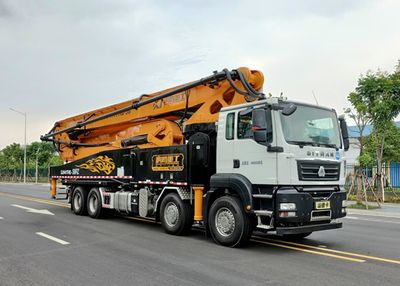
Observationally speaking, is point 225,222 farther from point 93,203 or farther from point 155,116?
point 93,203

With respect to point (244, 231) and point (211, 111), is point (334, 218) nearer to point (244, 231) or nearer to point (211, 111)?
point (244, 231)

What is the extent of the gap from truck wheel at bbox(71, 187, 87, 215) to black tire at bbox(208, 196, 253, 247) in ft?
21.8

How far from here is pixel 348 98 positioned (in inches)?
888

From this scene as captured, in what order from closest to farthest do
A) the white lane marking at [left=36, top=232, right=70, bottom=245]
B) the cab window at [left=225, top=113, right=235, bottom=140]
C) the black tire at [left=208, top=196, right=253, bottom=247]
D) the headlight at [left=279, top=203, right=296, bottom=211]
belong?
the headlight at [left=279, top=203, right=296, bottom=211]
the black tire at [left=208, top=196, right=253, bottom=247]
the cab window at [left=225, top=113, right=235, bottom=140]
the white lane marking at [left=36, top=232, right=70, bottom=245]

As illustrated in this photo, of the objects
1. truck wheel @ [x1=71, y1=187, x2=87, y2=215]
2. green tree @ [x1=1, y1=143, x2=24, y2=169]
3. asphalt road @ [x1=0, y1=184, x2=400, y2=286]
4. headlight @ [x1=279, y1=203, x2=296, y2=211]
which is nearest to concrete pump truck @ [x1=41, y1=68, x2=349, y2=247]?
headlight @ [x1=279, y1=203, x2=296, y2=211]

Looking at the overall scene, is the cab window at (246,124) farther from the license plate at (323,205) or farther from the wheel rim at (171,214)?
the wheel rim at (171,214)

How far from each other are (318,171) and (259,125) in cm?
153

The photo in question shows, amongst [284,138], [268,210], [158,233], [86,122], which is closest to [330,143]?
[284,138]

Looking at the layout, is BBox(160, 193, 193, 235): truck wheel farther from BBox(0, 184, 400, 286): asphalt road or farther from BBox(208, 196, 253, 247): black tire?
BBox(208, 196, 253, 247): black tire

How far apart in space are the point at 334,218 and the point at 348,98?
1511 cm

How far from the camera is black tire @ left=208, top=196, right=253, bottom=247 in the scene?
8.42 metres

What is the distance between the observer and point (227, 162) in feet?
30.1

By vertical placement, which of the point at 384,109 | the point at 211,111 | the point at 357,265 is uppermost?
the point at 384,109

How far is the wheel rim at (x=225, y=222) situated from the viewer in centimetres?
868
